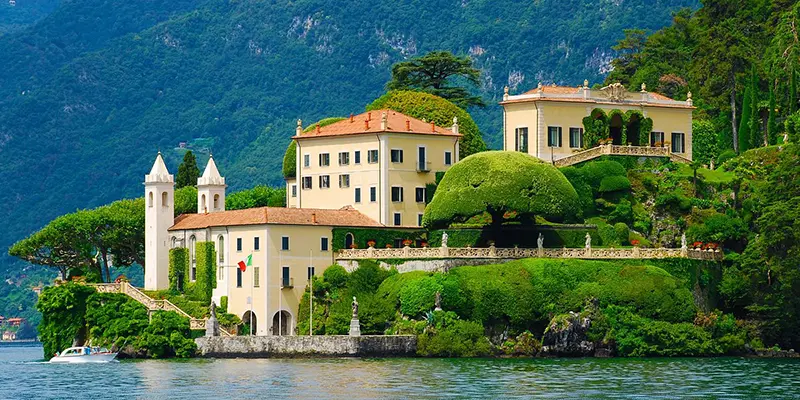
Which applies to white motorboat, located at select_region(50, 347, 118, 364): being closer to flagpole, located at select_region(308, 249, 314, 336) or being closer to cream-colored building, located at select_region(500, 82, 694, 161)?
flagpole, located at select_region(308, 249, 314, 336)

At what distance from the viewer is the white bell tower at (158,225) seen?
4434 inches

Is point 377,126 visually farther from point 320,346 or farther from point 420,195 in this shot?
point 320,346

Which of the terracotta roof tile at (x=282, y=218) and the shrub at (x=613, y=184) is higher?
the shrub at (x=613, y=184)

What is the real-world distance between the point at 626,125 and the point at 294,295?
2310 cm

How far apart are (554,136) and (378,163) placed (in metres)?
10.5

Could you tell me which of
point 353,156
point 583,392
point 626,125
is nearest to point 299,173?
point 353,156


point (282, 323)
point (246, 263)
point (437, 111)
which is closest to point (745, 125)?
point (437, 111)

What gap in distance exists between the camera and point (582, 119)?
114750mm

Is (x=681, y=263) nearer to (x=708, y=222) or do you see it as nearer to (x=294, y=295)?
(x=708, y=222)

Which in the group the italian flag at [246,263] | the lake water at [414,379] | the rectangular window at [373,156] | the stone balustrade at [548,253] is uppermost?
the rectangular window at [373,156]

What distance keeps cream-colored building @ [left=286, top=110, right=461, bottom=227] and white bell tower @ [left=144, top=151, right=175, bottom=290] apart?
7.69 m

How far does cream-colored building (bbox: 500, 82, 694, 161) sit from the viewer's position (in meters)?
114

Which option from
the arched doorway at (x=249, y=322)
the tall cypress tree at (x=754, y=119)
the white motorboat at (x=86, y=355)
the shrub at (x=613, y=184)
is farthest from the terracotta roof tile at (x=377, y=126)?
the tall cypress tree at (x=754, y=119)

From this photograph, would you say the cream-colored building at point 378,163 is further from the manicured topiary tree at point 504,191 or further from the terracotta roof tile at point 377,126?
the manicured topiary tree at point 504,191
